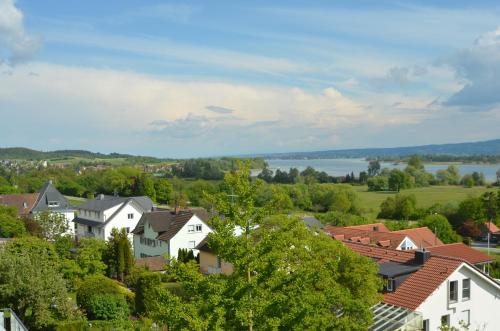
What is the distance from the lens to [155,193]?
107875 millimetres

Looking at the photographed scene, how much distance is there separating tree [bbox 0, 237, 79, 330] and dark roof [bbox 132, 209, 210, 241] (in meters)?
21.5

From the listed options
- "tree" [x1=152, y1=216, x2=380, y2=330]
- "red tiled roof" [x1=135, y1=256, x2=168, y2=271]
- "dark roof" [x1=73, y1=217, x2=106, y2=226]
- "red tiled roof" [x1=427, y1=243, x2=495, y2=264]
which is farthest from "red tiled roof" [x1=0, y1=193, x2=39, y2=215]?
"tree" [x1=152, y1=216, x2=380, y2=330]

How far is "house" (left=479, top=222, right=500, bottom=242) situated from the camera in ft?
230

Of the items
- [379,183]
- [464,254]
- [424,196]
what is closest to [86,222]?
[464,254]

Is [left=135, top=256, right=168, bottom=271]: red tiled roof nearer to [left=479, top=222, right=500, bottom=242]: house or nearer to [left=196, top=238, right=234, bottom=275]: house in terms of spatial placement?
[left=196, top=238, right=234, bottom=275]: house

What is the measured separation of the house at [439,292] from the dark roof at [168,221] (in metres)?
23.3

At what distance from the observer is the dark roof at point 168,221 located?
4858 cm

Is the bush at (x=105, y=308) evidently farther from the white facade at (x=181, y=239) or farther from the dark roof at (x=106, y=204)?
the dark roof at (x=106, y=204)

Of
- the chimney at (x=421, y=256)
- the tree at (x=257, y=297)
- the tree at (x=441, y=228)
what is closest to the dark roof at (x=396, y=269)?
the chimney at (x=421, y=256)

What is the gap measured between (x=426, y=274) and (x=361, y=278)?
728 cm

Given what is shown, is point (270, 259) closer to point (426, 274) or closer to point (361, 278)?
point (361, 278)

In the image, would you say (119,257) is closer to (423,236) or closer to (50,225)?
(50,225)

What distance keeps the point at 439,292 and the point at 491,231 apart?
48913mm

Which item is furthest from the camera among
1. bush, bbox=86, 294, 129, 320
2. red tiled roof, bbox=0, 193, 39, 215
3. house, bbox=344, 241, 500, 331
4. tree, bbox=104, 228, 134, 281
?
red tiled roof, bbox=0, 193, 39, 215
